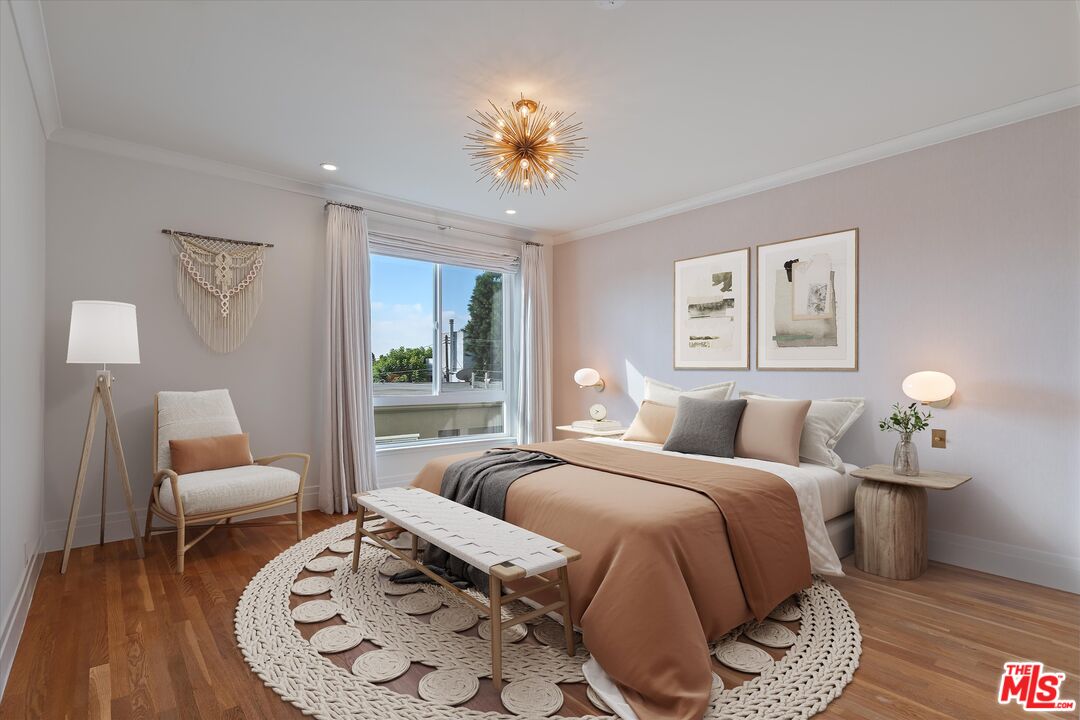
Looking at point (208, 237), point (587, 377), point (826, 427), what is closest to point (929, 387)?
point (826, 427)

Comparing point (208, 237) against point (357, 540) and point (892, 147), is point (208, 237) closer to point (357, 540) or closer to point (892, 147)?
point (357, 540)

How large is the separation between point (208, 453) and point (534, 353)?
3179 mm

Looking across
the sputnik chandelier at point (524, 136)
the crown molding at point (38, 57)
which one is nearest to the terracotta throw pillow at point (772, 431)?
the sputnik chandelier at point (524, 136)

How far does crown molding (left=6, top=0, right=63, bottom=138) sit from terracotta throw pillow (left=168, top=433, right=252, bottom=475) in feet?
6.62

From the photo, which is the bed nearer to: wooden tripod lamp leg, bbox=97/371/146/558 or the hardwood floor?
the hardwood floor

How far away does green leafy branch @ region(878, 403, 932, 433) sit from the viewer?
3.21 metres

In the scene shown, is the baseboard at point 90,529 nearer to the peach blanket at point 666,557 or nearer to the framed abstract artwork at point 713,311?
the peach blanket at point 666,557

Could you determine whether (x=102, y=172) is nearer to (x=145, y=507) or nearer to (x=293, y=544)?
(x=145, y=507)

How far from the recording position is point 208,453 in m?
3.61

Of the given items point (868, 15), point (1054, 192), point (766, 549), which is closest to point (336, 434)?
point (766, 549)

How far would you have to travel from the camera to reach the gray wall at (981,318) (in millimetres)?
2943

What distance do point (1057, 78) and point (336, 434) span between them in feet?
16.5

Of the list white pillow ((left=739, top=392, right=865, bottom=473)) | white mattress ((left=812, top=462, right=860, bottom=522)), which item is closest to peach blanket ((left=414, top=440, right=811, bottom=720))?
white mattress ((left=812, top=462, right=860, bottom=522))

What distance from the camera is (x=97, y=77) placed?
2812mm
